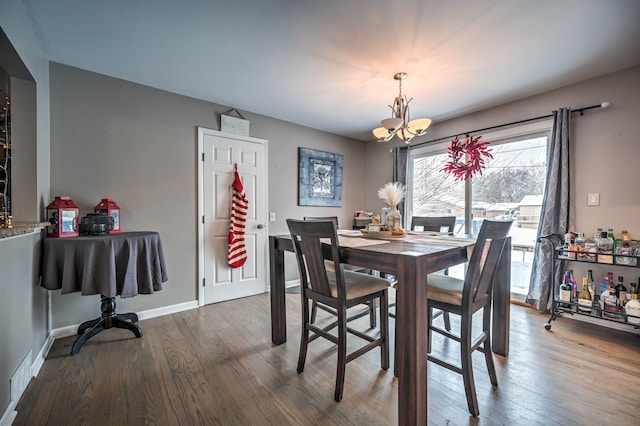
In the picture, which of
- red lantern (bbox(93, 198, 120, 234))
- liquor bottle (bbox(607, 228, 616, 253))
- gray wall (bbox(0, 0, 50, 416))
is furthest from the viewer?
red lantern (bbox(93, 198, 120, 234))

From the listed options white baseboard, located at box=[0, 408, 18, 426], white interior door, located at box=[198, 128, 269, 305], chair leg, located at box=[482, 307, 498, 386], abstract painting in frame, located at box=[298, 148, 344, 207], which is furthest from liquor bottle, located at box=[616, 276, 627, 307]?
white baseboard, located at box=[0, 408, 18, 426]

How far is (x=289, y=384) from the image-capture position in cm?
163

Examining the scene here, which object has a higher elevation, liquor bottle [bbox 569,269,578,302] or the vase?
the vase

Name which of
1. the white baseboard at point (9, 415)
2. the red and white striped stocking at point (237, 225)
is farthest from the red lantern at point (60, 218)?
the red and white striped stocking at point (237, 225)

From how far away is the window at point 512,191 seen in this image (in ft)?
9.71

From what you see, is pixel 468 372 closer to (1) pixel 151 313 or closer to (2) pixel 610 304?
(2) pixel 610 304

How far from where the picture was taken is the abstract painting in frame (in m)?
3.90

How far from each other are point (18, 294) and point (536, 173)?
4.57 metres

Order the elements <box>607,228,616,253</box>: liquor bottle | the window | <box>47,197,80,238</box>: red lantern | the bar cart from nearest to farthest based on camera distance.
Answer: <box>47,197,80,238</box>: red lantern, the bar cart, <box>607,228,616,253</box>: liquor bottle, the window

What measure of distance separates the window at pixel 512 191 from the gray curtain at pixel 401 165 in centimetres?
43

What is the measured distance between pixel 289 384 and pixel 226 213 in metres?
2.14

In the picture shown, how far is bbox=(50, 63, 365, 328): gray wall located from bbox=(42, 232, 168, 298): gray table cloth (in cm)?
57

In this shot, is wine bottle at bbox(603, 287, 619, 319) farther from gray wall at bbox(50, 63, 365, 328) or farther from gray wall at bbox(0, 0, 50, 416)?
gray wall at bbox(0, 0, 50, 416)

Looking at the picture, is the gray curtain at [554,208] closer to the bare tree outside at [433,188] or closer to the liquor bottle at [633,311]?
the liquor bottle at [633,311]
